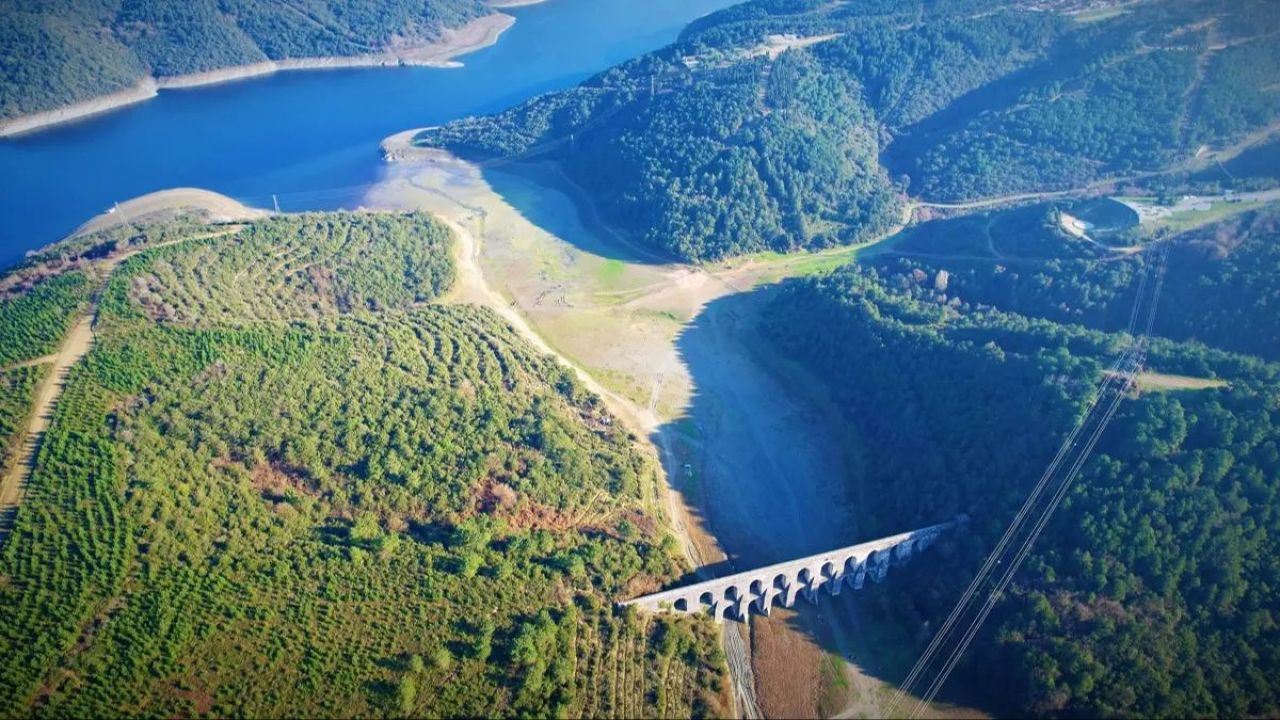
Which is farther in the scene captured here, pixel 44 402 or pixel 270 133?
pixel 270 133

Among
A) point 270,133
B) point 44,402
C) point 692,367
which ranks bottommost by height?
point 692,367

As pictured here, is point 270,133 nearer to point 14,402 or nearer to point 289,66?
point 289,66

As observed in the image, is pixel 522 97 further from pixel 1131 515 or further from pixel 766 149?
pixel 1131 515

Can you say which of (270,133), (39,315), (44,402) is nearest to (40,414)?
(44,402)

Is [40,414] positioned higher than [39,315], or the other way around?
[39,315]

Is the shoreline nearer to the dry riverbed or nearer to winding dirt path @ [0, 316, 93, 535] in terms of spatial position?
the dry riverbed

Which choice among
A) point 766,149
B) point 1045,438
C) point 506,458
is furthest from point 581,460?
point 766,149
